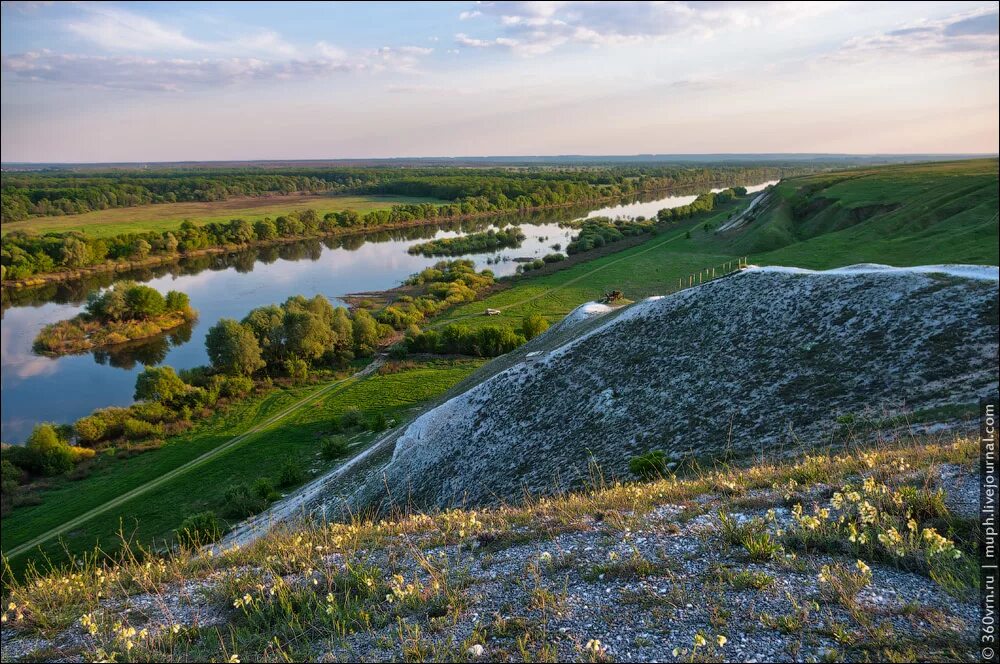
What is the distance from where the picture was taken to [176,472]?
2970 cm

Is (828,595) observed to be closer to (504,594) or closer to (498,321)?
(504,594)

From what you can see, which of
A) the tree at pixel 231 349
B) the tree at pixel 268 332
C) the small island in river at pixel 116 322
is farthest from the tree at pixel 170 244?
the tree at pixel 231 349

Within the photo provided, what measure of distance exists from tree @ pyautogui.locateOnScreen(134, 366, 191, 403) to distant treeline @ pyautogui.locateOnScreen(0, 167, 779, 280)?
56.1m

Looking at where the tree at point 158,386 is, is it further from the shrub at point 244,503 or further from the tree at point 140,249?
the tree at point 140,249

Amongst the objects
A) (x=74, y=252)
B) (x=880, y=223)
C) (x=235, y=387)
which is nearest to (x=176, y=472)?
(x=235, y=387)

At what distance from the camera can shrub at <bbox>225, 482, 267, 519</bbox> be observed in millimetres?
22562

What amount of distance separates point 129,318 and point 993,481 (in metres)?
69.4

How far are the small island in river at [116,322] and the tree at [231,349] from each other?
66.7 feet

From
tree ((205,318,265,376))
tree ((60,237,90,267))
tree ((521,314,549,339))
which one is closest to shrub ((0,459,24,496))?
tree ((205,318,265,376))

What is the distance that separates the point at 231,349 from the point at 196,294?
127 ft

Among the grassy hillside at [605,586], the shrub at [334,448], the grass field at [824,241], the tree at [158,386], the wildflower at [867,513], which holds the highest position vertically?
the grass field at [824,241]

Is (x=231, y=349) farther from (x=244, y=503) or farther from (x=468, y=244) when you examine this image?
(x=468, y=244)

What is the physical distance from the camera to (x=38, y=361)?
2019 inches

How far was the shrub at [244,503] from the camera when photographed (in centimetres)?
2256
